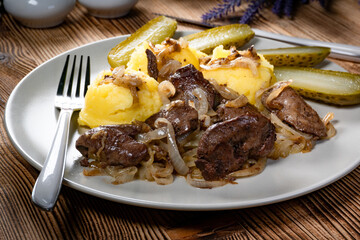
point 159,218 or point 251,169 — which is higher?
point 251,169

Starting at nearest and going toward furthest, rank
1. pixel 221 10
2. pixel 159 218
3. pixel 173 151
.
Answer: pixel 159 218, pixel 173 151, pixel 221 10

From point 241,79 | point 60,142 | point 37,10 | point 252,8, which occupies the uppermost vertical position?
point 241,79

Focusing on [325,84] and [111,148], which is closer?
[111,148]

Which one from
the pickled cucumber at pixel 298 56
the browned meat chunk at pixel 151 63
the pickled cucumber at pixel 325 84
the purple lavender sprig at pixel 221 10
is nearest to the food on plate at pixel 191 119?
the browned meat chunk at pixel 151 63

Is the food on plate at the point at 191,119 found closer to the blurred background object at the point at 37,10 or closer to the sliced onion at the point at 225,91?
the sliced onion at the point at 225,91

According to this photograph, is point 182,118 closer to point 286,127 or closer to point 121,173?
point 121,173

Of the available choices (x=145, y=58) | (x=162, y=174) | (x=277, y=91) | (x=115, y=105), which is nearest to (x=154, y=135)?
(x=162, y=174)

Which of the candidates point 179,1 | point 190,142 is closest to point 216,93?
point 190,142
